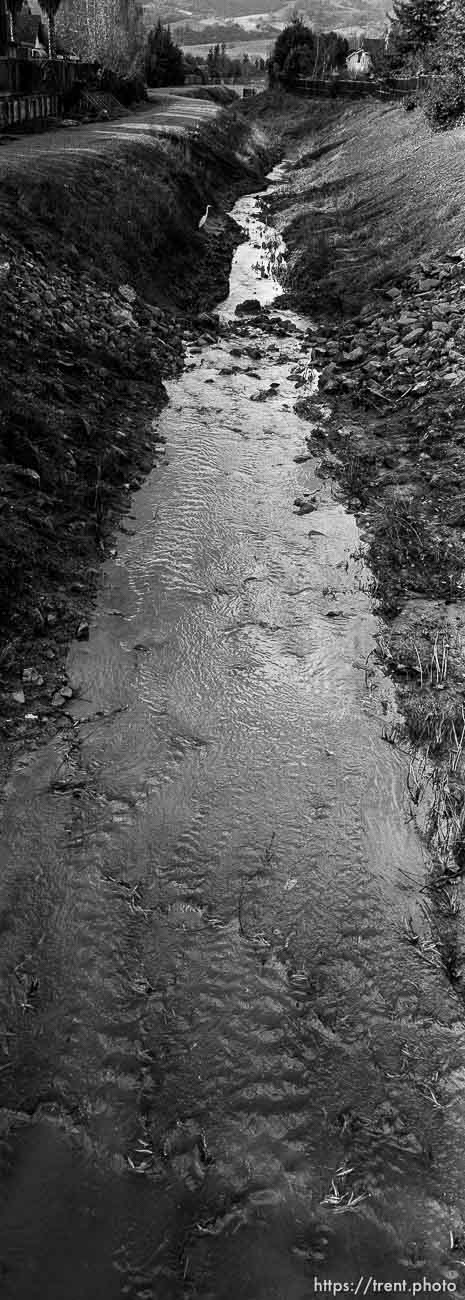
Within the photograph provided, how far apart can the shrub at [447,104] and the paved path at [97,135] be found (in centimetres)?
1094

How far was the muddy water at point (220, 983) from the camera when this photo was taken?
404 cm

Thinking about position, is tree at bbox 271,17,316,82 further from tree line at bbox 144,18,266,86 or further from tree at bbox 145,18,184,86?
tree at bbox 145,18,184,86

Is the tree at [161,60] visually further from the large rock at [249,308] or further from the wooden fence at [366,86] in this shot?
the large rock at [249,308]

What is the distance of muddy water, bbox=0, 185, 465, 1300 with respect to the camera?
159 inches

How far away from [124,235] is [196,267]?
3.67 metres

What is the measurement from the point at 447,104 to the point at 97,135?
13243 mm

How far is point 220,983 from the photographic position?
5.21m

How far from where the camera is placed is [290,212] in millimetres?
30922

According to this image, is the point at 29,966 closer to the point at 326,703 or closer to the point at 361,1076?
the point at 361,1076

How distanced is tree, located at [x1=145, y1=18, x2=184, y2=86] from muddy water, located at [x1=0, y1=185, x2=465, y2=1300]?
74.1m

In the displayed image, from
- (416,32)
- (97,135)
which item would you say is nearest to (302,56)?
(416,32)

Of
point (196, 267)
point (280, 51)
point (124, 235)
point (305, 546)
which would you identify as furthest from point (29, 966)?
point (280, 51)

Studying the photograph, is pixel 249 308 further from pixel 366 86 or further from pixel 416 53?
pixel 366 86

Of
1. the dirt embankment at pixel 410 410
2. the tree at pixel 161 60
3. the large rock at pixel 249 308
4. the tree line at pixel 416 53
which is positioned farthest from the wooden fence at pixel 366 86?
the large rock at pixel 249 308
